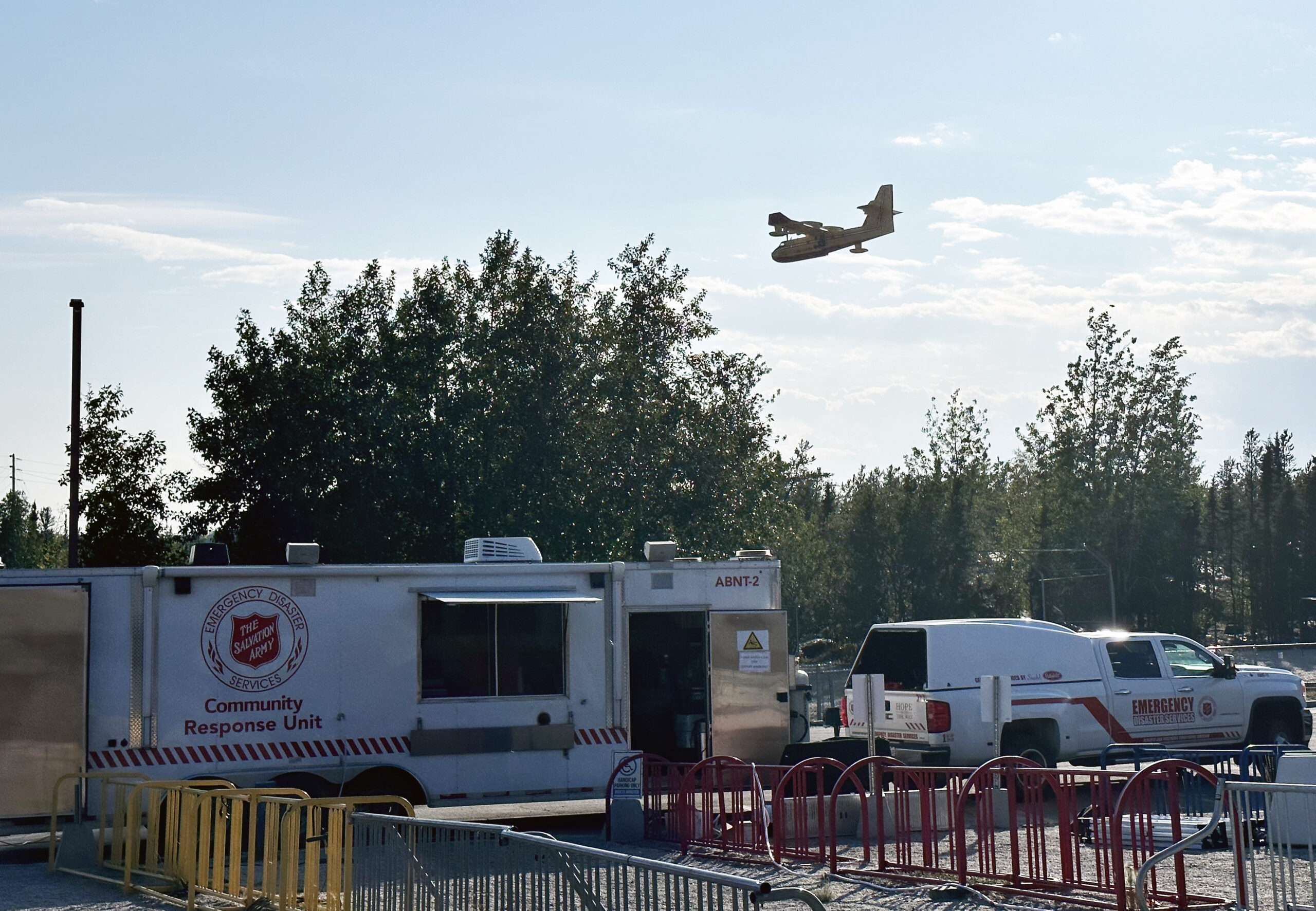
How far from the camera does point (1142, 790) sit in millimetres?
10469

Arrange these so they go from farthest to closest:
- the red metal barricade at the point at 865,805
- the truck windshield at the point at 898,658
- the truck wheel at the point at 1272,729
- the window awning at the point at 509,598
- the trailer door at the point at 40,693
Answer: the truck wheel at the point at 1272,729, the truck windshield at the point at 898,658, the window awning at the point at 509,598, the trailer door at the point at 40,693, the red metal barricade at the point at 865,805

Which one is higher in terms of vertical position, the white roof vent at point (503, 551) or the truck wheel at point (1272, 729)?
the white roof vent at point (503, 551)

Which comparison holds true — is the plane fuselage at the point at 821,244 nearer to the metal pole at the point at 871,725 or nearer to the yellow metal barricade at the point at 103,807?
the metal pole at the point at 871,725

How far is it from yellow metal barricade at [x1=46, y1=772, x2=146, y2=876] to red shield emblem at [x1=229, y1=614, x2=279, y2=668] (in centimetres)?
148

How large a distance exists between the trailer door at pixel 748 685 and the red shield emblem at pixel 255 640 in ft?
14.9

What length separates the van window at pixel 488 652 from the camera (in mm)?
13836

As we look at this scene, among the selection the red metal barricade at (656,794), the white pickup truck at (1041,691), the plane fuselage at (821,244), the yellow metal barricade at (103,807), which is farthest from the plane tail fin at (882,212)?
the yellow metal barricade at (103,807)

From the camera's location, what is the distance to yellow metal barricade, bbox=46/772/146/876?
11.7 metres

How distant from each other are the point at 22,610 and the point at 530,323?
21.4 metres

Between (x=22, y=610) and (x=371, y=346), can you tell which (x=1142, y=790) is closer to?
(x=22, y=610)

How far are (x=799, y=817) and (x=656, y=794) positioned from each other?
169 centimetres

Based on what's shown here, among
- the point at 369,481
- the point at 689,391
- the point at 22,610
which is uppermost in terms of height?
the point at 689,391

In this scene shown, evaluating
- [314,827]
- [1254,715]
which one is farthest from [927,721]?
[314,827]

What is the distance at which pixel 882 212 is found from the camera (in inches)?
794
